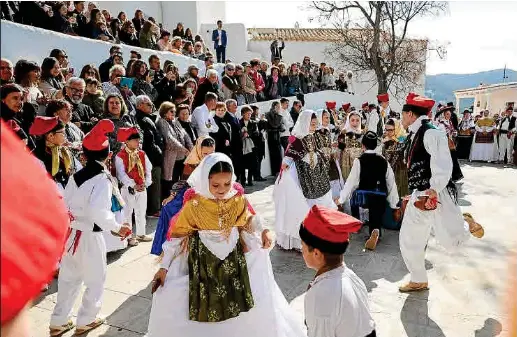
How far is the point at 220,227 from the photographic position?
313 centimetres

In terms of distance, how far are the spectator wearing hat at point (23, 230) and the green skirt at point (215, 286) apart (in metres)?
2.33

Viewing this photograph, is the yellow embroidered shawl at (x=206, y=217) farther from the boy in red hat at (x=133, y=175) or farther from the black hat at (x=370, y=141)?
the black hat at (x=370, y=141)

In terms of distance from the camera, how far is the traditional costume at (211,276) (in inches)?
Result: 120

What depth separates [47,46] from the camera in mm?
8461

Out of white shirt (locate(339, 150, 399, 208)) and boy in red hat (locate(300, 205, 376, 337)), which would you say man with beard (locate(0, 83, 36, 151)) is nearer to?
boy in red hat (locate(300, 205, 376, 337))

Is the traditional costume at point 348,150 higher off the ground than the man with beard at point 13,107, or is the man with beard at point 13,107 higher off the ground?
the man with beard at point 13,107

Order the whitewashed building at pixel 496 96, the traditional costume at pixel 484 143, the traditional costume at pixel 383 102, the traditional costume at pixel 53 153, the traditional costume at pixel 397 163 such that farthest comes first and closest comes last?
the whitewashed building at pixel 496 96
the traditional costume at pixel 484 143
the traditional costume at pixel 383 102
the traditional costume at pixel 397 163
the traditional costume at pixel 53 153

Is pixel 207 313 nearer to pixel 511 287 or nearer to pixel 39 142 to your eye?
pixel 39 142

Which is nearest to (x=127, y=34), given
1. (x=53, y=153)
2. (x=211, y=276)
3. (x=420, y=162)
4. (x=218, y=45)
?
(x=218, y=45)

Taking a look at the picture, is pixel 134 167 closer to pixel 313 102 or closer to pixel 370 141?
pixel 370 141

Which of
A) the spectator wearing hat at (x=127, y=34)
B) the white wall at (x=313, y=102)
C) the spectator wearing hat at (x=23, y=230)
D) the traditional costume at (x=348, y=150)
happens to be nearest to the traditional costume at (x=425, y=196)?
the traditional costume at (x=348, y=150)

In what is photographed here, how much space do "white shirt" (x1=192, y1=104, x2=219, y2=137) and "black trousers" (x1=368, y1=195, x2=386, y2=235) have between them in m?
3.53

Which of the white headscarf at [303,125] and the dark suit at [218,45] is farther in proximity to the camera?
the dark suit at [218,45]

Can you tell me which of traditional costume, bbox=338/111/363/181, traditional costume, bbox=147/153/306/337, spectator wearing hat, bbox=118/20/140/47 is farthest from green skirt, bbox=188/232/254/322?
spectator wearing hat, bbox=118/20/140/47
